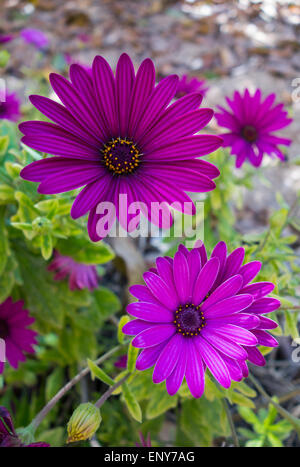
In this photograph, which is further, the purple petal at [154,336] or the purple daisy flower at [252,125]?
the purple daisy flower at [252,125]

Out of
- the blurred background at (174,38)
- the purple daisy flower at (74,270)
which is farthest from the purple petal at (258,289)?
the blurred background at (174,38)

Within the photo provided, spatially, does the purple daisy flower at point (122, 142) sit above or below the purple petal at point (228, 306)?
above

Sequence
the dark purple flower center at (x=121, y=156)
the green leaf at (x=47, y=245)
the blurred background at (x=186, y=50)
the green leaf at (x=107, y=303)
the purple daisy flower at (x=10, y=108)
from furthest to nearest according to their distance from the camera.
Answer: the blurred background at (x=186, y=50), the purple daisy flower at (x=10, y=108), the green leaf at (x=107, y=303), the green leaf at (x=47, y=245), the dark purple flower center at (x=121, y=156)

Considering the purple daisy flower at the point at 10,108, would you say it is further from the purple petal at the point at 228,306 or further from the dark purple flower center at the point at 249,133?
the purple petal at the point at 228,306

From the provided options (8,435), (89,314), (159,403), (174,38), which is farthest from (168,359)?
(174,38)

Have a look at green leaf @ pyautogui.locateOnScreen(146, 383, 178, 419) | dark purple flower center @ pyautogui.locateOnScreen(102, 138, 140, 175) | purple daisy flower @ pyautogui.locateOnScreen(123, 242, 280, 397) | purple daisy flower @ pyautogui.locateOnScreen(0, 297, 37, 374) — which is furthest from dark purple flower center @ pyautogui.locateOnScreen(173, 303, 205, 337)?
purple daisy flower @ pyautogui.locateOnScreen(0, 297, 37, 374)

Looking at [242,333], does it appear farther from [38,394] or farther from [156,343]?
[38,394]
